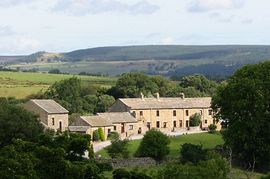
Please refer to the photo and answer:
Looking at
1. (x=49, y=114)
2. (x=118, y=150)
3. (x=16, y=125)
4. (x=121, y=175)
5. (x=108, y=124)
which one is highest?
(x=16, y=125)

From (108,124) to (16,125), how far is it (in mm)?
23451

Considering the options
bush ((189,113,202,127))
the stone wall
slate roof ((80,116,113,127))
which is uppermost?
slate roof ((80,116,113,127))

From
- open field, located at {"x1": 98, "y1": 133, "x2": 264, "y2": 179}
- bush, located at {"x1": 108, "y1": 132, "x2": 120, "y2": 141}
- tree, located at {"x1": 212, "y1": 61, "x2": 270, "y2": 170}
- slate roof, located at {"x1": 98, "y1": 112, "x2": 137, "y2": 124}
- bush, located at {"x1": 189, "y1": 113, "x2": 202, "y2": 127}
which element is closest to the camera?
Result: open field, located at {"x1": 98, "y1": 133, "x2": 264, "y2": 179}

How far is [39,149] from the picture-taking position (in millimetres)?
38344

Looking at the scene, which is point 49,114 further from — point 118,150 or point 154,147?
point 154,147

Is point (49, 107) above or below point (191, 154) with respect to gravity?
above

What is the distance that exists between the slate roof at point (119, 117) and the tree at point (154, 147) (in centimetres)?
2319

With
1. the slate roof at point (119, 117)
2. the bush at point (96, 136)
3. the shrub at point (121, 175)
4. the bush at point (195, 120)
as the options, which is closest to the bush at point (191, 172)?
the shrub at point (121, 175)

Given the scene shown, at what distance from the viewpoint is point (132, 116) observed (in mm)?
93750

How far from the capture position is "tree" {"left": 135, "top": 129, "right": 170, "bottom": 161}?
64000mm

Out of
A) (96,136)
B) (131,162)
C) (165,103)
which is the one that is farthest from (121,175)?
(165,103)

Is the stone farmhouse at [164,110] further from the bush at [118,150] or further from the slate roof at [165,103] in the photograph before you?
the bush at [118,150]

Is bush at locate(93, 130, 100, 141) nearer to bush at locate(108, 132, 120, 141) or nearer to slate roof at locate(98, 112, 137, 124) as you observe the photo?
bush at locate(108, 132, 120, 141)

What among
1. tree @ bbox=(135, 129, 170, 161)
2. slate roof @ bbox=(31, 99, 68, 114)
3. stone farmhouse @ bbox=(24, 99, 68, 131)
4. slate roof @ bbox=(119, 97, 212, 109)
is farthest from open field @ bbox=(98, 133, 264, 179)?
slate roof @ bbox=(31, 99, 68, 114)
